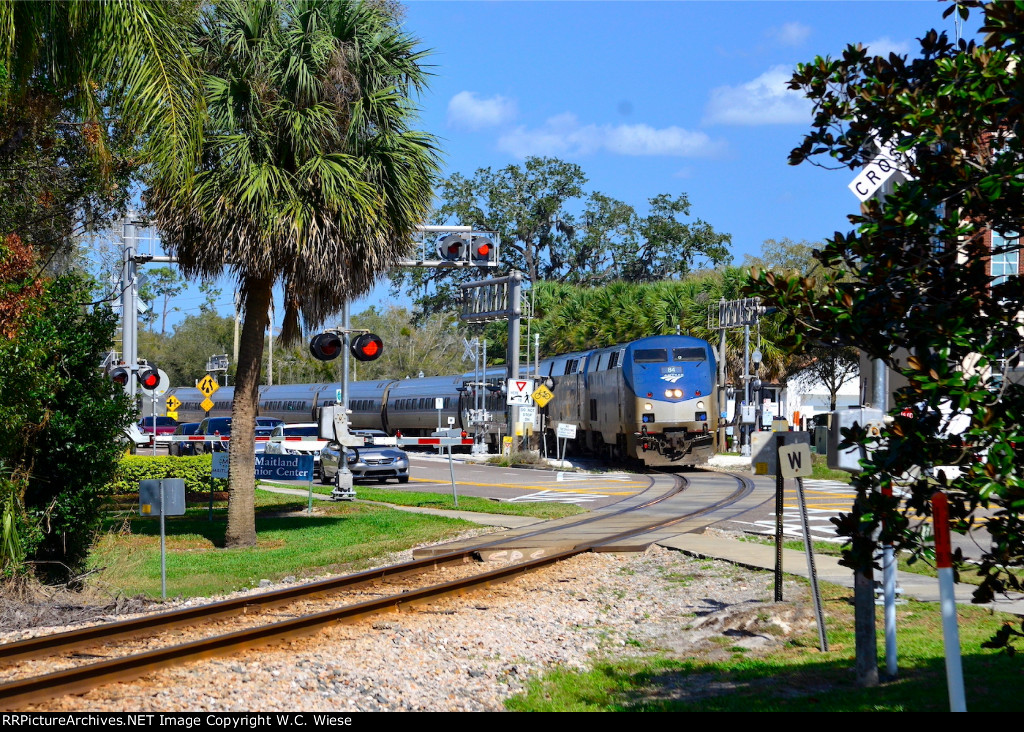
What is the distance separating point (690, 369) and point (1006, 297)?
28555 mm

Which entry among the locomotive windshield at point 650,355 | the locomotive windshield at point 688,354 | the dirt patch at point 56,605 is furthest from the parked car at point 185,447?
the dirt patch at point 56,605

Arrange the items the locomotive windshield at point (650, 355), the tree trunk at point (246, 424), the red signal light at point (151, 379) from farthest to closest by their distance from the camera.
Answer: the locomotive windshield at point (650, 355) → the red signal light at point (151, 379) → the tree trunk at point (246, 424)

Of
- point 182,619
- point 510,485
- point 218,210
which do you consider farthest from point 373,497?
point 182,619

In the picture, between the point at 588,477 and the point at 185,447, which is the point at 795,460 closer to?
the point at 588,477

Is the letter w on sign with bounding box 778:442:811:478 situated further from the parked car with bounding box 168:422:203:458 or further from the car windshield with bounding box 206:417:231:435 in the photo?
the parked car with bounding box 168:422:203:458

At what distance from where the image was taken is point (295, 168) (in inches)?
682

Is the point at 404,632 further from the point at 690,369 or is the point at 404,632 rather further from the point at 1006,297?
the point at 690,369

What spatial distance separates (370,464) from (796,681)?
24249mm

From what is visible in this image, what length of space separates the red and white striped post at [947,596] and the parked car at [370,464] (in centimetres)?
2675

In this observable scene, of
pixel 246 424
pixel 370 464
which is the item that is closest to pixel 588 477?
pixel 370 464

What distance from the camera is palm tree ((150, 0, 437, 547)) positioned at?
16641 millimetres

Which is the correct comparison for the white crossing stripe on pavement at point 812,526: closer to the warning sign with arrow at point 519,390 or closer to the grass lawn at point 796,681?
the grass lawn at point 796,681

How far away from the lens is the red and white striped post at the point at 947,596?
567cm

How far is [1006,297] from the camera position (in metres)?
5.83
